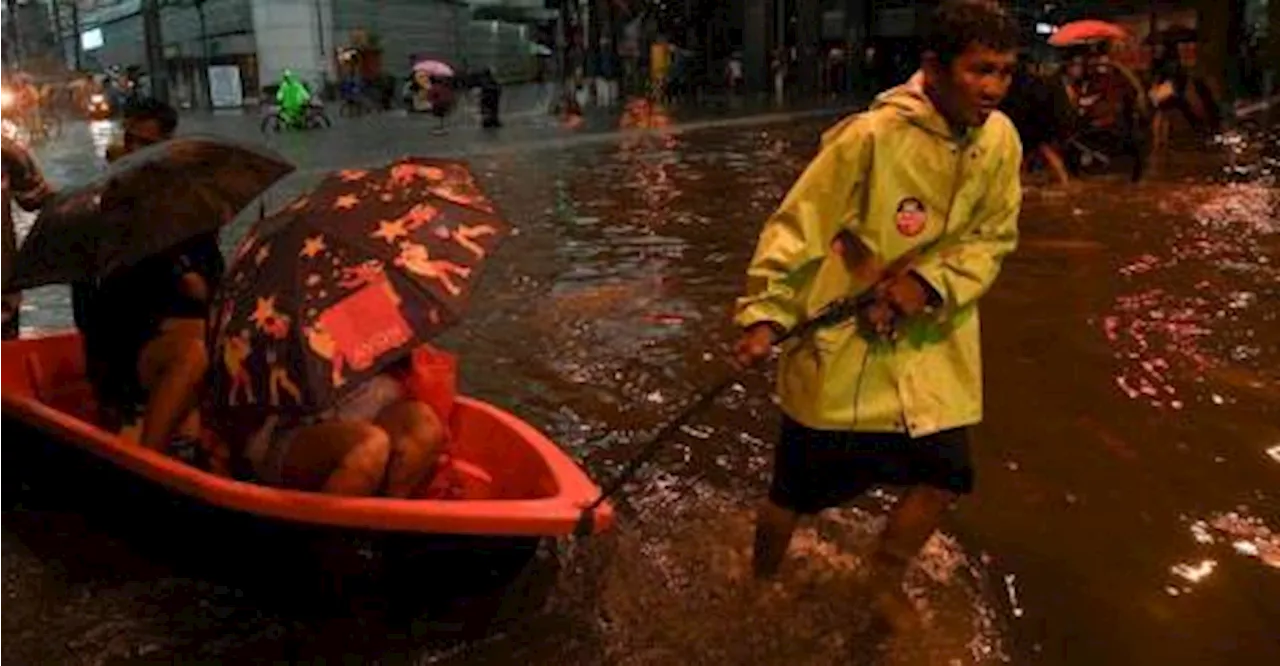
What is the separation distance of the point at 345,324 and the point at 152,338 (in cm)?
144

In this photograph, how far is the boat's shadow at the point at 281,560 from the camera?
3.66 meters

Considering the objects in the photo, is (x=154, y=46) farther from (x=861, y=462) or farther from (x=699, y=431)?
(x=861, y=462)

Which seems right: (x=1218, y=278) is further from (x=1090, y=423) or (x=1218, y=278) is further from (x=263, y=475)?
(x=263, y=475)

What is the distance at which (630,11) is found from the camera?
3509cm

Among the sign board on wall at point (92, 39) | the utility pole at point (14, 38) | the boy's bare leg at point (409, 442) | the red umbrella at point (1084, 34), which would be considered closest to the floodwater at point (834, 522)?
the boy's bare leg at point (409, 442)

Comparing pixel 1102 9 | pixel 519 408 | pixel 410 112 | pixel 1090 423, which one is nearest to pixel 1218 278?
pixel 1090 423

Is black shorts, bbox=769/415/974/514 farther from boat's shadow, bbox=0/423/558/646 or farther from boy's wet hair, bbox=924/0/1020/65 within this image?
boy's wet hair, bbox=924/0/1020/65

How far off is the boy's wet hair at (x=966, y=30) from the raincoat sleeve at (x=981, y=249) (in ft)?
1.15

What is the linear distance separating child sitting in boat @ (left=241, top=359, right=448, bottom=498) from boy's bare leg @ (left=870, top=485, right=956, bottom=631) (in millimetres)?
1416

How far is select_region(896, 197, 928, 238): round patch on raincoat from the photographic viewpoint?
3.32m

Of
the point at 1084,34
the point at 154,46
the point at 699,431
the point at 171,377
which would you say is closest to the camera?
the point at 171,377

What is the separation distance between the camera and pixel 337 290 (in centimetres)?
352

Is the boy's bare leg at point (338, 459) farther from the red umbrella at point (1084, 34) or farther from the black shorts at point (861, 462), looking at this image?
the red umbrella at point (1084, 34)

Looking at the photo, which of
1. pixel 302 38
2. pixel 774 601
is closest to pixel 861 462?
pixel 774 601
